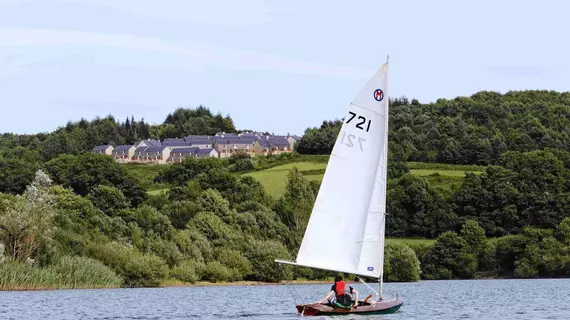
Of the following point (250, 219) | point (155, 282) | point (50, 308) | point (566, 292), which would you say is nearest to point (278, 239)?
point (250, 219)

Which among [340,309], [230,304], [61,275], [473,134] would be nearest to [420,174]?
[473,134]

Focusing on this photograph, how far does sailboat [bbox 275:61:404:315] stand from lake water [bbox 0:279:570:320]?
2753 millimetres

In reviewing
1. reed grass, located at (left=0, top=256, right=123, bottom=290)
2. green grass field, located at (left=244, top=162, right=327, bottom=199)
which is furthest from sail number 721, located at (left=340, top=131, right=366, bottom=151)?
green grass field, located at (left=244, top=162, right=327, bottom=199)

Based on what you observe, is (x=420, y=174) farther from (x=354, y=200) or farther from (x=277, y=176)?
(x=354, y=200)

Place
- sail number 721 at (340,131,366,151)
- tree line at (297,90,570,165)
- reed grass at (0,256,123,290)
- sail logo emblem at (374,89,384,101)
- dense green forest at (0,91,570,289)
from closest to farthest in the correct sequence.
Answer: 1. sail logo emblem at (374,89,384,101)
2. sail number 721 at (340,131,366,151)
3. reed grass at (0,256,123,290)
4. dense green forest at (0,91,570,289)
5. tree line at (297,90,570,165)

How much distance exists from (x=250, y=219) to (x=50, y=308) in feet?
159

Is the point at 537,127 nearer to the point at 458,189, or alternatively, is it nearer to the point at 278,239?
the point at 458,189

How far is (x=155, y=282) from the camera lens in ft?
265

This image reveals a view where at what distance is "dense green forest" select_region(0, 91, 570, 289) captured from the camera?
76.6 meters

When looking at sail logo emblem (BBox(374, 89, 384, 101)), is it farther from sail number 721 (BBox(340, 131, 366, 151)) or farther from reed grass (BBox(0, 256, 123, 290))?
reed grass (BBox(0, 256, 123, 290))

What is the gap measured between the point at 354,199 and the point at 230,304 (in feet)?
59.0

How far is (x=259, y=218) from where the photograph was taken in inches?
4050

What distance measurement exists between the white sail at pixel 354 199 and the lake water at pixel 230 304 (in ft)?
9.18

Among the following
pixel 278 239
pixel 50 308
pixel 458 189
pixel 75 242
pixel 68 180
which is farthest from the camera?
pixel 68 180
